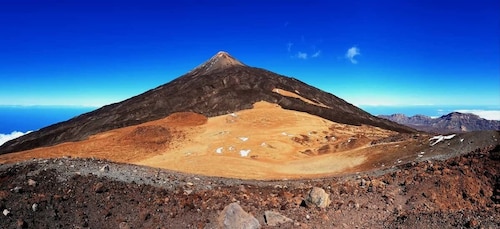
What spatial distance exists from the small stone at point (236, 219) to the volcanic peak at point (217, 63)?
101952 mm

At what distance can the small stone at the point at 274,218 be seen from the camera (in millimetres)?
11352

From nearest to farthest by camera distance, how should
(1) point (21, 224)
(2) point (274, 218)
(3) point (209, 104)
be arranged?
1. (1) point (21, 224)
2. (2) point (274, 218)
3. (3) point (209, 104)

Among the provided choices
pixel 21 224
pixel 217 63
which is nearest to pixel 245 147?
pixel 21 224

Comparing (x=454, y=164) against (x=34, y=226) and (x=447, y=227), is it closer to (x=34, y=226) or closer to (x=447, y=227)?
(x=447, y=227)

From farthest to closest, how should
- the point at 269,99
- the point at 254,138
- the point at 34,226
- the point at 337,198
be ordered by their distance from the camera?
the point at 269,99, the point at 254,138, the point at 337,198, the point at 34,226

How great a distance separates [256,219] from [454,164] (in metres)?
10.1

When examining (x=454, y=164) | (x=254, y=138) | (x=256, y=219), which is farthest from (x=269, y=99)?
(x=256, y=219)

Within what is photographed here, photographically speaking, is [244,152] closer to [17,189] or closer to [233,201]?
[233,201]

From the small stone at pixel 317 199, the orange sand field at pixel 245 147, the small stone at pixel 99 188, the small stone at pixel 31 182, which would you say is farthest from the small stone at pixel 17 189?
the orange sand field at pixel 245 147

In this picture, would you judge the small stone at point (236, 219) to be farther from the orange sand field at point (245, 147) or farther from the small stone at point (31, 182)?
the orange sand field at point (245, 147)

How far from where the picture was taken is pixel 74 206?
1095cm

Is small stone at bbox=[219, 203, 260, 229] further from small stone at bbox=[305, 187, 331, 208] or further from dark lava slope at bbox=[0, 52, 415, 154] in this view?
dark lava slope at bbox=[0, 52, 415, 154]

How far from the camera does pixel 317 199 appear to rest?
12781mm

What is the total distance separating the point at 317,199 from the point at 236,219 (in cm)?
332
